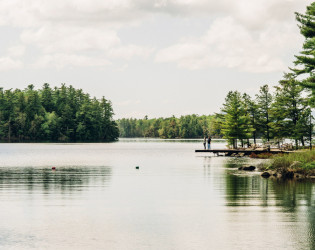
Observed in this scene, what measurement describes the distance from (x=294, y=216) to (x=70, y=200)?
33.0 feet

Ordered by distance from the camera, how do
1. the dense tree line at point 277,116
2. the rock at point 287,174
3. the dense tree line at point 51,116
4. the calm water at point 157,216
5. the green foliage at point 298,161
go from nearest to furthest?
the calm water at point 157,216 < the rock at point 287,174 < the green foliage at point 298,161 < the dense tree line at point 277,116 < the dense tree line at point 51,116

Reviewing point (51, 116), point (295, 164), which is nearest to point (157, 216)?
point (295, 164)

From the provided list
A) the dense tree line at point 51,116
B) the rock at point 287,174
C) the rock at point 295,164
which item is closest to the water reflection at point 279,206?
the rock at point 287,174

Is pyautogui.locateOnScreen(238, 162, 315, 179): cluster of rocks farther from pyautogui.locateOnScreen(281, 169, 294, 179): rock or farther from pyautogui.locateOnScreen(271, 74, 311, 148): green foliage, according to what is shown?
pyautogui.locateOnScreen(271, 74, 311, 148): green foliage

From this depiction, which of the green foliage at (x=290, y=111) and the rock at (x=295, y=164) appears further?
the green foliage at (x=290, y=111)

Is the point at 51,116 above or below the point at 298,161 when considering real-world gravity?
above

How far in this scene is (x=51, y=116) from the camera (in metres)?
178

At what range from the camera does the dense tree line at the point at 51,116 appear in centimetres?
17475

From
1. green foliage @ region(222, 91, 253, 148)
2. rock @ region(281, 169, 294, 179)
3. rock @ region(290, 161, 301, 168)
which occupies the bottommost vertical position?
rock @ region(281, 169, 294, 179)

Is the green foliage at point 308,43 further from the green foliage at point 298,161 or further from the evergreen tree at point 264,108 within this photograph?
the evergreen tree at point 264,108

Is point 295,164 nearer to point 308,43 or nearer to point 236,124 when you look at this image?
point 308,43

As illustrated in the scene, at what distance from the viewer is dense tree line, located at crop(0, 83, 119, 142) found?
174750mm

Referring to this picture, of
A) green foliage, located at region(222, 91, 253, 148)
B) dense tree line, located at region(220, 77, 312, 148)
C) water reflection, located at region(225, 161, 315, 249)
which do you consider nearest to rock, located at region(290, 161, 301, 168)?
water reflection, located at region(225, 161, 315, 249)

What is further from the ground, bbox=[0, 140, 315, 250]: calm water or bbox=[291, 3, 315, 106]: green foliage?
bbox=[291, 3, 315, 106]: green foliage
